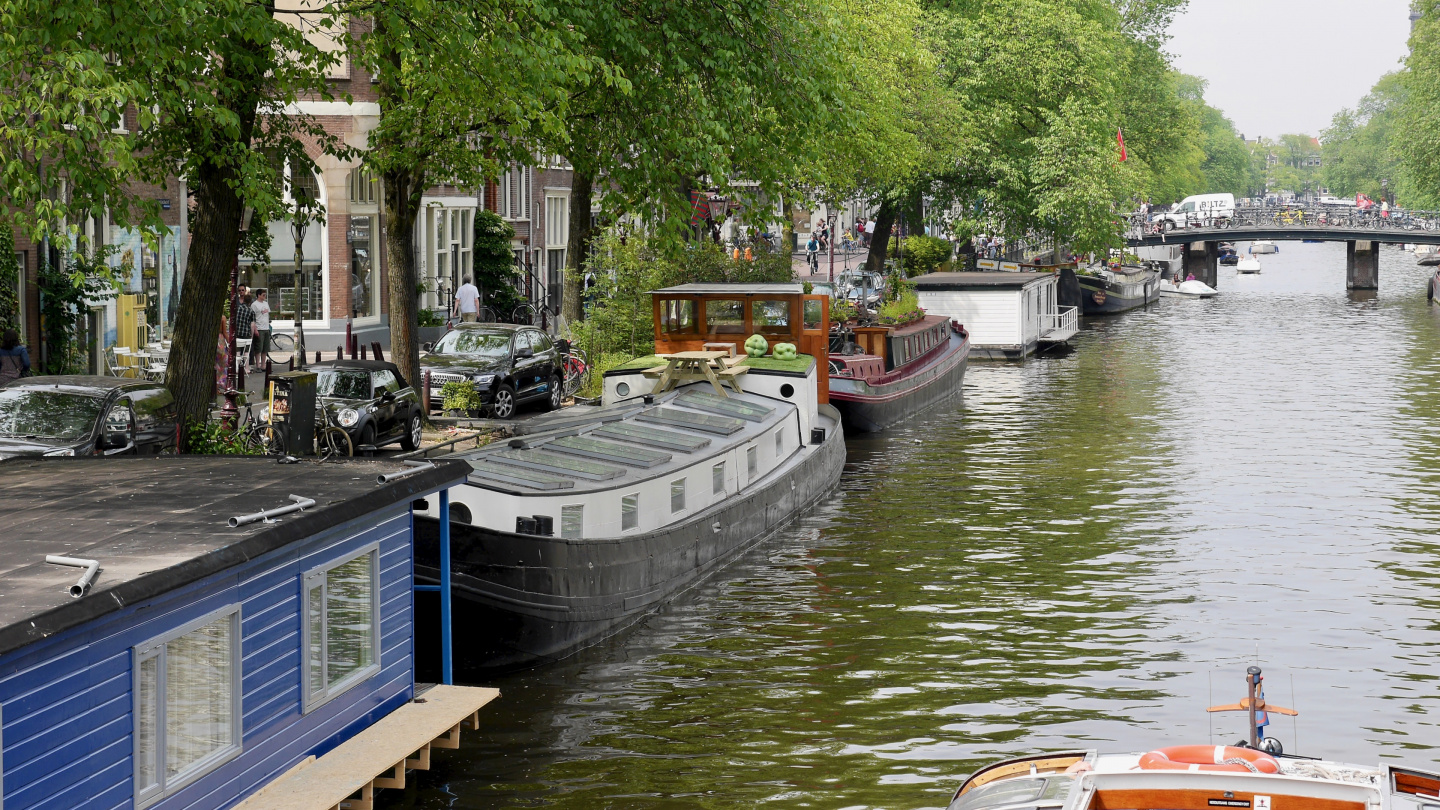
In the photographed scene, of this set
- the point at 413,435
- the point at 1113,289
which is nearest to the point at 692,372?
the point at 413,435

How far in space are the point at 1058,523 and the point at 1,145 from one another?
15.4 meters

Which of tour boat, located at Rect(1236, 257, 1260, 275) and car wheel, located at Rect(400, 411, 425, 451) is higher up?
tour boat, located at Rect(1236, 257, 1260, 275)

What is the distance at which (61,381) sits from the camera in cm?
2025

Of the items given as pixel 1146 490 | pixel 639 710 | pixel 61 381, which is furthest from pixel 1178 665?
pixel 61 381

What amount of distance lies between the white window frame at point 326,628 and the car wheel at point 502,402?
18.7m

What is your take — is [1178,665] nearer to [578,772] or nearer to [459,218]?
[578,772]

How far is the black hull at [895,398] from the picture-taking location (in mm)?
34000

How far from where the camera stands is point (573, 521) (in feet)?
53.7

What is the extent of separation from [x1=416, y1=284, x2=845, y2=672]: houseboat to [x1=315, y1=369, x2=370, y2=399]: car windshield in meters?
3.82

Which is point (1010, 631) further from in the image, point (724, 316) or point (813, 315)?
point (813, 315)

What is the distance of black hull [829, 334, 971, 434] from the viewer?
34000mm

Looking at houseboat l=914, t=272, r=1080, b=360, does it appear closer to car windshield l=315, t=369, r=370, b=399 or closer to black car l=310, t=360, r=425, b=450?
black car l=310, t=360, r=425, b=450

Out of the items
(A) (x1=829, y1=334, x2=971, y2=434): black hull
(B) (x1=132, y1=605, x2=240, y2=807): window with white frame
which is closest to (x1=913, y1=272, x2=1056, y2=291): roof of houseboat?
(A) (x1=829, y1=334, x2=971, y2=434): black hull

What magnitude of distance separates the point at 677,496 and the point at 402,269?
916 cm
